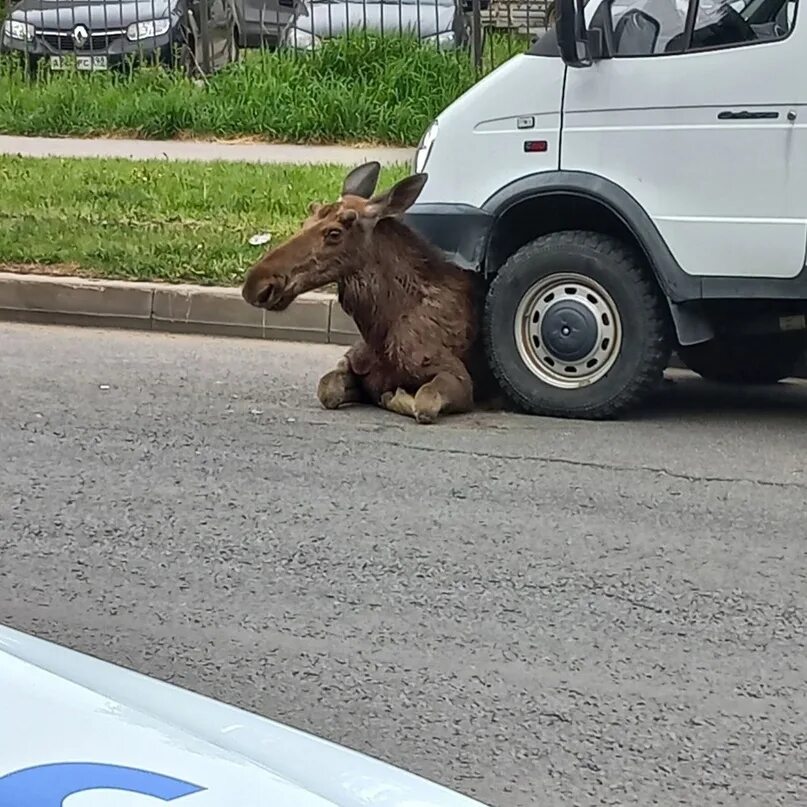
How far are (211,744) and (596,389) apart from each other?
5421 mm

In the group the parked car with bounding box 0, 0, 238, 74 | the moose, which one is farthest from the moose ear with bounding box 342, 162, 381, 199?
A: the parked car with bounding box 0, 0, 238, 74

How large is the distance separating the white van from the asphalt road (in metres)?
0.45

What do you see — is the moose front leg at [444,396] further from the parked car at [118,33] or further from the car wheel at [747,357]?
the parked car at [118,33]

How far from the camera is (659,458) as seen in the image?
7070mm

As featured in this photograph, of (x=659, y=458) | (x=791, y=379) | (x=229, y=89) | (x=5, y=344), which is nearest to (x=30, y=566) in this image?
(x=659, y=458)

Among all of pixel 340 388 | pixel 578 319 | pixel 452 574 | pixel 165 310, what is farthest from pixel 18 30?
pixel 452 574

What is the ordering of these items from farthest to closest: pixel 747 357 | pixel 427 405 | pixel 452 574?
pixel 747 357
pixel 427 405
pixel 452 574

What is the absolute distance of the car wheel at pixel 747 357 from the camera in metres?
8.16

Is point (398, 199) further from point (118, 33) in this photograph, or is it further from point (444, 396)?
point (118, 33)

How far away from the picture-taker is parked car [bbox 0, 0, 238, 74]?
57.9ft

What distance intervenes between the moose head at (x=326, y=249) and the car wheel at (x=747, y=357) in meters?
1.68

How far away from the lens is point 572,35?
23.9 ft

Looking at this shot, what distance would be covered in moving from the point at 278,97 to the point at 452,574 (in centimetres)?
1077

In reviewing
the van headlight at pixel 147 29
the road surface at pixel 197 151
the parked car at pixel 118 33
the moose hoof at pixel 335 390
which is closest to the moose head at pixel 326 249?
the moose hoof at pixel 335 390
